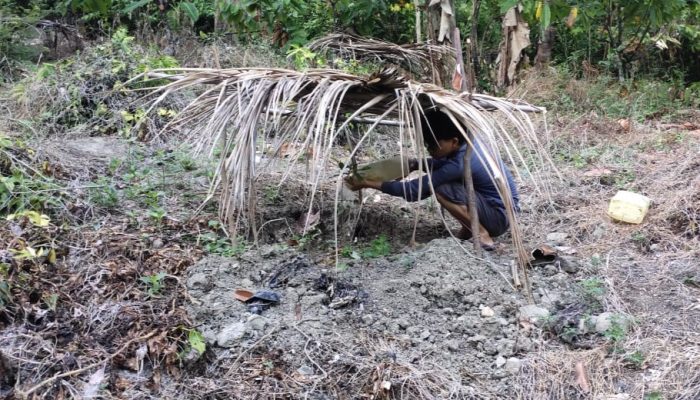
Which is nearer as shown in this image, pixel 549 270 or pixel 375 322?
pixel 375 322

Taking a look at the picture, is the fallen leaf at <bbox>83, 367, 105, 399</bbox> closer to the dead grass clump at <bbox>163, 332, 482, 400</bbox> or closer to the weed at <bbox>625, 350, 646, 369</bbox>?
the dead grass clump at <bbox>163, 332, 482, 400</bbox>

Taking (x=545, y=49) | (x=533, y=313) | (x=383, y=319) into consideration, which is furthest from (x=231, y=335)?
(x=545, y=49)

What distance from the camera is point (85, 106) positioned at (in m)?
5.41

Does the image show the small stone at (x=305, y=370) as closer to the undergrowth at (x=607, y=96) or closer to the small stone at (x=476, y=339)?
the small stone at (x=476, y=339)

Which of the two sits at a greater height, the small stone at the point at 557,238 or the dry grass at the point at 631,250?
the dry grass at the point at 631,250

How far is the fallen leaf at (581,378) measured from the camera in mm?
2816

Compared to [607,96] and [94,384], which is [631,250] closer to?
[94,384]

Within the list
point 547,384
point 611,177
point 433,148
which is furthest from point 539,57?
point 547,384

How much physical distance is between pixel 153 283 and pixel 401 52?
90.5 inches

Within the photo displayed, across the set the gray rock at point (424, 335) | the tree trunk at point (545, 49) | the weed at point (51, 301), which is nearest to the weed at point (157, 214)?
the weed at point (51, 301)

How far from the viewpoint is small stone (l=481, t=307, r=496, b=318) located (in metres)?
3.21

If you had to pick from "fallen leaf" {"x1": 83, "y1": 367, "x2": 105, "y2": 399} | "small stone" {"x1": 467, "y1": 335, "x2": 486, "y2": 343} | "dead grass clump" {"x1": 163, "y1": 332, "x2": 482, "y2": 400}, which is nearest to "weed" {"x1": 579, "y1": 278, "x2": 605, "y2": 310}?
"small stone" {"x1": 467, "y1": 335, "x2": 486, "y2": 343}

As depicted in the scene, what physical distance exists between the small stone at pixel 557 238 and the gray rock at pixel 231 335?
2150 millimetres

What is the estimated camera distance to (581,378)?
112 inches
